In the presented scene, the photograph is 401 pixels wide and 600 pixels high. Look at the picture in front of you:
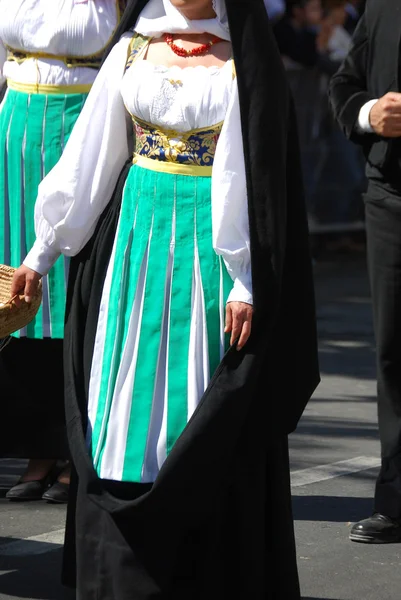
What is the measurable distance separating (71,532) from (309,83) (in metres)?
9.86

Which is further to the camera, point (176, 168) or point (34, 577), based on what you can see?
point (34, 577)

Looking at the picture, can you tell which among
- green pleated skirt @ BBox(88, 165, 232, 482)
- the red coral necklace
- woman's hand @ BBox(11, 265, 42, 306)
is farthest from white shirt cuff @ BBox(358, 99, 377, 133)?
woman's hand @ BBox(11, 265, 42, 306)

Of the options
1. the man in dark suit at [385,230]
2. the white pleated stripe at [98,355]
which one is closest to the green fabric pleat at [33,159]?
the man in dark suit at [385,230]

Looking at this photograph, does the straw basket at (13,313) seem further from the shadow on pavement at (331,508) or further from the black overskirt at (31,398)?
the shadow on pavement at (331,508)

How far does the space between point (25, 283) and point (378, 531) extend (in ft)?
5.94

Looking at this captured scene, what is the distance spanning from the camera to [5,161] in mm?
5797

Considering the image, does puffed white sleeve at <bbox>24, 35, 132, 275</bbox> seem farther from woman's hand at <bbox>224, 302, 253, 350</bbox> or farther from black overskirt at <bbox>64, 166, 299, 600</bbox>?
woman's hand at <bbox>224, 302, 253, 350</bbox>

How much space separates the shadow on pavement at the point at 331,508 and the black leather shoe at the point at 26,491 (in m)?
1.06

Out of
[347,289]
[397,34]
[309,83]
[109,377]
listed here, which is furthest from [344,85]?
[309,83]

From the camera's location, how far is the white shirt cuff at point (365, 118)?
17.6ft

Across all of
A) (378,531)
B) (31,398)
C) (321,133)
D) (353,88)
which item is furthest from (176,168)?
(321,133)

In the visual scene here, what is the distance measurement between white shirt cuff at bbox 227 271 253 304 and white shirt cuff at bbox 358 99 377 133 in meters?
1.56

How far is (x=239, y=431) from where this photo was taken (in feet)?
13.3

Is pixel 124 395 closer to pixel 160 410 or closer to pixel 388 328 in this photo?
pixel 160 410
